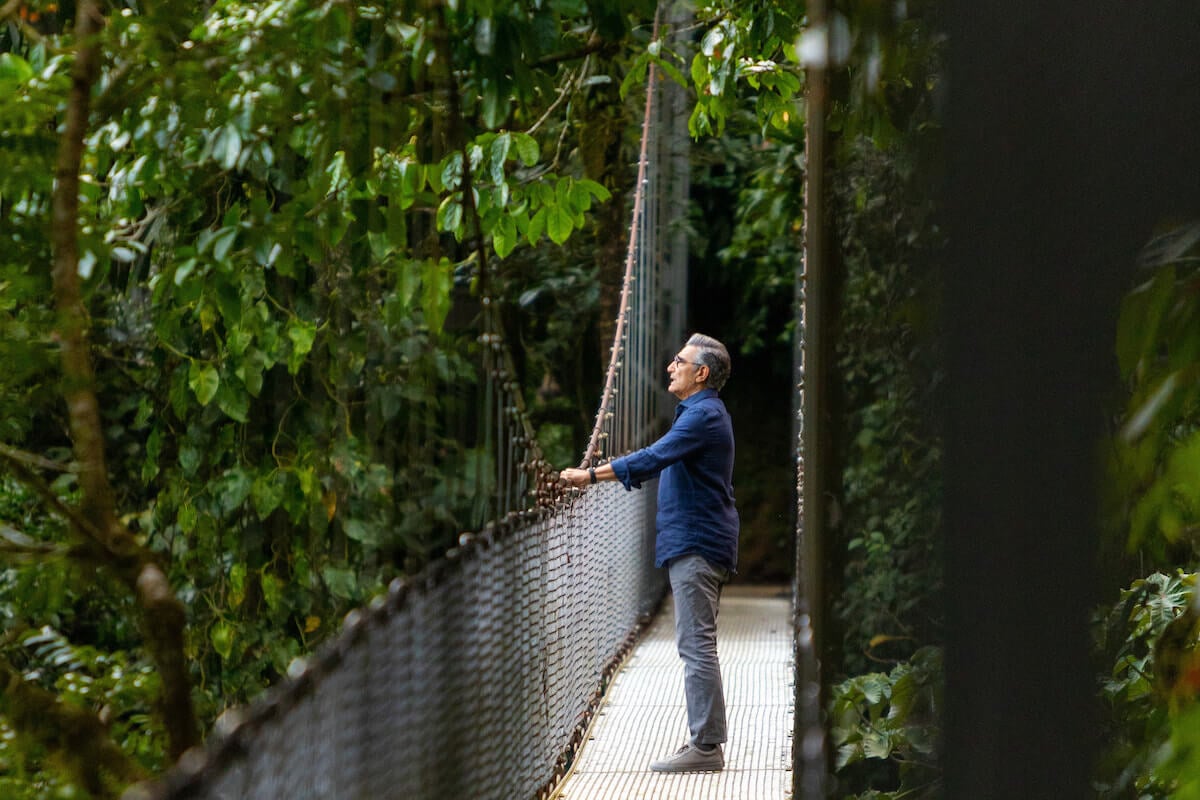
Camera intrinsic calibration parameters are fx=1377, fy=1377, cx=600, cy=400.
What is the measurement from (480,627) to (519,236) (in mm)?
700

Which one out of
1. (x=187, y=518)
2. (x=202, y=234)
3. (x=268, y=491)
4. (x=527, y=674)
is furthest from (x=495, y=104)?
(x=268, y=491)

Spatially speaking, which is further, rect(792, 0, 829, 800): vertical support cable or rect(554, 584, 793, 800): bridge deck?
rect(554, 584, 793, 800): bridge deck

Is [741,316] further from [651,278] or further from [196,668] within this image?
[196,668]

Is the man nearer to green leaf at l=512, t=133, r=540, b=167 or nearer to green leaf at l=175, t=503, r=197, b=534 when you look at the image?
green leaf at l=175, t=503, r=197, b=534

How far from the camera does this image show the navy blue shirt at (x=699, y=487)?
111 inches

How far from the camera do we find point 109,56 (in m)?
1.29

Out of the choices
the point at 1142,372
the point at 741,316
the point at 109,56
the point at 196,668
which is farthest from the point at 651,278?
the point at 1142,372

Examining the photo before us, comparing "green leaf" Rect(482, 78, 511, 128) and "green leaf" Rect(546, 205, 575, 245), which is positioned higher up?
"green leaf" Rect(482, 78, 511, 128)

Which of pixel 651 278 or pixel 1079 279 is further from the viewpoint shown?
pixel 651 278

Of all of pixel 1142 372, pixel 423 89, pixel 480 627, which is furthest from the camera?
pixel 480 627

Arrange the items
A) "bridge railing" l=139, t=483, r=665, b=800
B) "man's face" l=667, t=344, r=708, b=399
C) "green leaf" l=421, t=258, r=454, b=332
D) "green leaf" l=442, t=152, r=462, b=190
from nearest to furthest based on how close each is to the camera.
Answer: "bridge railing" l=139, t=483, r=665, b=800 < "green leaf" l=421, t=258, r=454, b=332 < "green leaf" l=442, t=152, r=462, b=190 < "man's face" l=667, t=344, r=708, b=399

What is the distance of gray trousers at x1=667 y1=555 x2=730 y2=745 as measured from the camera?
2.85m

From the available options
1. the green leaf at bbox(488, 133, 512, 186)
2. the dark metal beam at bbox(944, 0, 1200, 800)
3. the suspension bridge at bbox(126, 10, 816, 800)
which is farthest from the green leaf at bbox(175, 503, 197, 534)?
the dark metal beam at bbox(944, 0, 1200, 800)

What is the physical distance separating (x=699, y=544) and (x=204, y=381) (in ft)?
3.47
